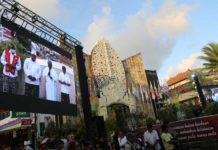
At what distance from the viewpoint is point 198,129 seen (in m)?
10.9

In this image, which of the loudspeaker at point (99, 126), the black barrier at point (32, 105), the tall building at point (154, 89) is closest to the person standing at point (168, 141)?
the loudspeaker at point (99, 126)

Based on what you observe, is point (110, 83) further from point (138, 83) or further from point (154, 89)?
point (154, 89)

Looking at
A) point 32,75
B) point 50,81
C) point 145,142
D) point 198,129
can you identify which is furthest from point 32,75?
point 198,129

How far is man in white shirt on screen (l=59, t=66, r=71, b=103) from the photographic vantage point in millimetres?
13758

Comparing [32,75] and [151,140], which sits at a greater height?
[32,75]

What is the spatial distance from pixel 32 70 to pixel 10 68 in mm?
1212

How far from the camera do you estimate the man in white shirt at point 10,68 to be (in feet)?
34.9

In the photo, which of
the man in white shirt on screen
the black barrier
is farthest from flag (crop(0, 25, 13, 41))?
the man in white shirt on screen

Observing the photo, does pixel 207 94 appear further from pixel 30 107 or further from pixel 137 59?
pixel 30 107

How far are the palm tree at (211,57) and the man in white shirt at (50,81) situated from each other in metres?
14.7

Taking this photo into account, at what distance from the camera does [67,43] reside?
1595 cm

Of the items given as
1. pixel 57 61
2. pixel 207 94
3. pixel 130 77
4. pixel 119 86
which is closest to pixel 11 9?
pixel 57 61

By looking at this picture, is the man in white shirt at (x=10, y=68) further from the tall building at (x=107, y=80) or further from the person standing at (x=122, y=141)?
the tall building at (x=107, y=80)

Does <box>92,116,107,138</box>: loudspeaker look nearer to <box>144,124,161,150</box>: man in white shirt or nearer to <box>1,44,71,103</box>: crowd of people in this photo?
<box>1,44,71,103</box>: crowd of people
